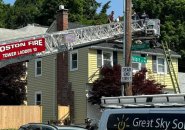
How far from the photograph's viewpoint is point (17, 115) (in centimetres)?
3052

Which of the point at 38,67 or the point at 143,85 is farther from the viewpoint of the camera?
the point at 38,67

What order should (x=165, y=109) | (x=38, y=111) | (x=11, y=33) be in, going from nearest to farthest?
(x=165, y=109) < (x=38, y=111) < (x=11, y=33)

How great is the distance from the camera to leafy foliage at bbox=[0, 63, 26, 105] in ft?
122

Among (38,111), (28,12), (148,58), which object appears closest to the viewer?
(38,111)

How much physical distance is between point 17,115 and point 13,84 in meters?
7.35

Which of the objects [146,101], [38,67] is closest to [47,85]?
[38,67]

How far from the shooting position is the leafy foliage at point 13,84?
37.2 meters

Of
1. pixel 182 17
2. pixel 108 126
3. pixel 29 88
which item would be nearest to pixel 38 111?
pixel 29 88

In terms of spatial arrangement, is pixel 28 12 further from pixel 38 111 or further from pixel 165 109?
pixel 165 109

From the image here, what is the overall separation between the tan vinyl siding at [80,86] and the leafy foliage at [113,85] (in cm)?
90

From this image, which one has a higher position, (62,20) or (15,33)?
(15,33)

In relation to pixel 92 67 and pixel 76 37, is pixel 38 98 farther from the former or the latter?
pixel 76 37

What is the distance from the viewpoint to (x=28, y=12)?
8056 centimetres

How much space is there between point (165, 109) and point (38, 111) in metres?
23.8
